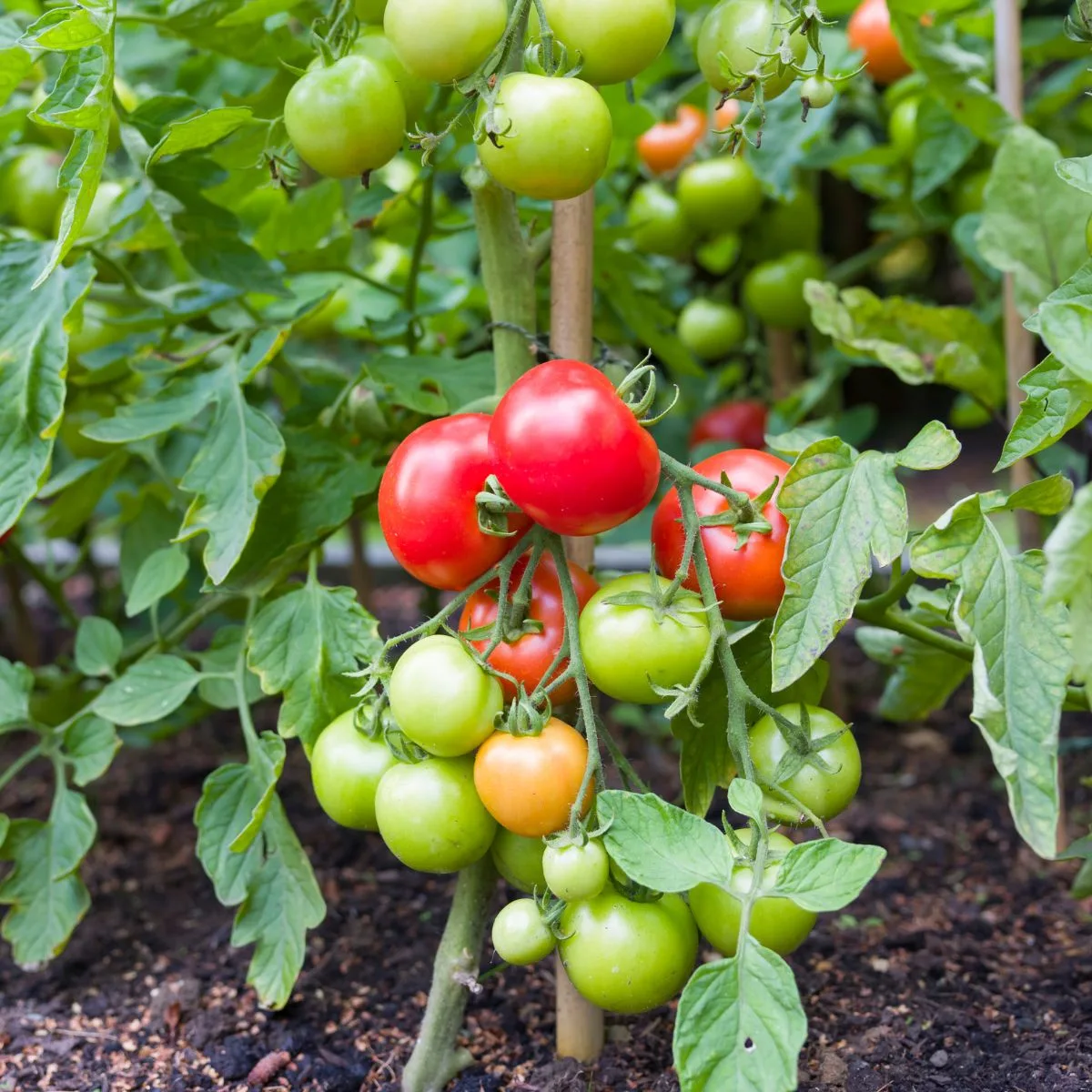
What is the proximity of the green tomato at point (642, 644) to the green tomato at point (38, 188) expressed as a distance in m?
0.80

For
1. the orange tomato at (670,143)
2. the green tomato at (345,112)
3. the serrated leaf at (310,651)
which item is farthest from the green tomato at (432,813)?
the orange tomato at (670,143)

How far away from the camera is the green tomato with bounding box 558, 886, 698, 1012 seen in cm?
65

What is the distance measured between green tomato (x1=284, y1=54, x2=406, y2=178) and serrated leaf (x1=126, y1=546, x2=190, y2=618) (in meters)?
0.36

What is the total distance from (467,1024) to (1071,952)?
0.52 metres

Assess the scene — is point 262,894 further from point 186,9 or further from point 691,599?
point 186,9

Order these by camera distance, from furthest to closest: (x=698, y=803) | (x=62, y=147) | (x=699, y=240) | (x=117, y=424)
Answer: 1. (x=699, y=240)
2. (x=62, y=147)
3. (x=117, y=424)
4. (x=698, y=803)

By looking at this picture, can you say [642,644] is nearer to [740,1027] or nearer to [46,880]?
[740,1027]

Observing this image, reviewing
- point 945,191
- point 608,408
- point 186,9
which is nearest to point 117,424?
point 186,9

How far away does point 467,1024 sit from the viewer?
893 millimetres

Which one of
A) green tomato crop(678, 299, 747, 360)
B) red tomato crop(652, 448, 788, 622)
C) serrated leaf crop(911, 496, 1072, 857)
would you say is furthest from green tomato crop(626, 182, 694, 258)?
serrated leaf crop(911, 496, 1072, 857)

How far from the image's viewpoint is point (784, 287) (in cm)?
136

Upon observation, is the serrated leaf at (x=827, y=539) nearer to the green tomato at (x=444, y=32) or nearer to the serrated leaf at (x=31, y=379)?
the green tomato at (x=444, y=32)

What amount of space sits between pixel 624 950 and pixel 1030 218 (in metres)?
0.74

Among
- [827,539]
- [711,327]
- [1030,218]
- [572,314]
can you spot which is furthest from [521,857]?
[711,327]
